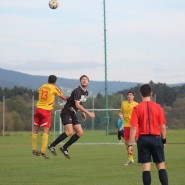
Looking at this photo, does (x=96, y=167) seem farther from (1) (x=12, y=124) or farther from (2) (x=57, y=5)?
(1) (x=12, y=124)

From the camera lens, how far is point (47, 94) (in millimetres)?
20500

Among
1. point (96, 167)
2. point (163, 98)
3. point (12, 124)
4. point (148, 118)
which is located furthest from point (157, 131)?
point (163, 98)

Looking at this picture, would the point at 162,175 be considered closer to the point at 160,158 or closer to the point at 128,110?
the point at 160,158

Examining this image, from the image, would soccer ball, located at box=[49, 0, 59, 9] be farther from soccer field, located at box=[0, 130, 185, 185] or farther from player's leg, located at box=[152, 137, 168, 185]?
player's leg, located at box=[152, 137, 168, 185]

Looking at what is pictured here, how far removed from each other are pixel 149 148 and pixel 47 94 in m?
8.84

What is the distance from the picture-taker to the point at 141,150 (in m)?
12.0

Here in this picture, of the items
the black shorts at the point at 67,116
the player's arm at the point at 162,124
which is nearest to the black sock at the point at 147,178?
the player's arm at the point at 162,124

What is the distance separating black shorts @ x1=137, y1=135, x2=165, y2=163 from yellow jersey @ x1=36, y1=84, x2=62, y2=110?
848cm

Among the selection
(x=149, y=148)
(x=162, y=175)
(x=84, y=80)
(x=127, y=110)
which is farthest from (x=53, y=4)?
(x=162, y=175)

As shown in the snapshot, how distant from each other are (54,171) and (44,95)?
417 cm

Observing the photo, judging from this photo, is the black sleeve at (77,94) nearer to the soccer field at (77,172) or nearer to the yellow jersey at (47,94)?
the yellow jersey at (47,94)

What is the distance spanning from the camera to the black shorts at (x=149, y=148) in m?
11.9

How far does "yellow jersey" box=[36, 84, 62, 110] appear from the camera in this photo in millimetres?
20391

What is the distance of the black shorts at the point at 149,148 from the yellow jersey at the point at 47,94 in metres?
8.48
